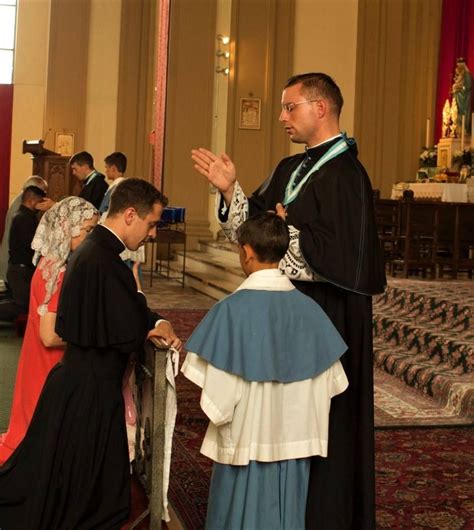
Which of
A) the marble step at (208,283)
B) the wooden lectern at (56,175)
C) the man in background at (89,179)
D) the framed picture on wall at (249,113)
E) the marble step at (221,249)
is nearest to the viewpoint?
the man in background at (89,179)

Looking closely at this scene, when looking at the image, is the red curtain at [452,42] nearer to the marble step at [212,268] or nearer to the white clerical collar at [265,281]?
the marble step at [212,268]

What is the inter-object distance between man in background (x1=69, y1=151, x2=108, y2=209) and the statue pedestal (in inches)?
256

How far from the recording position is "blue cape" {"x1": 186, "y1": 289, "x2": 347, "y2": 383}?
311 centimetres

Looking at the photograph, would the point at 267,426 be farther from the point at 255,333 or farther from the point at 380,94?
the point at 380,94

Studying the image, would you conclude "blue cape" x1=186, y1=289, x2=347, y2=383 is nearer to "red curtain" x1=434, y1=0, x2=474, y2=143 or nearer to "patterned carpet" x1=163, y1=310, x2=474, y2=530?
"patterned carpet" x1=163, y1=310, x2=474, y2=530

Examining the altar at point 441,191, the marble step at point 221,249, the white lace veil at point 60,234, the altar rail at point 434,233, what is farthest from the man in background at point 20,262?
the altar at point 441,191

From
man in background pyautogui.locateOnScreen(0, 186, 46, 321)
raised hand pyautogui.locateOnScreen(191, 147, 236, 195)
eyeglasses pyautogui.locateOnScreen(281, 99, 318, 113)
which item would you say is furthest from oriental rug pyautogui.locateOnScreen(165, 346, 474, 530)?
man in background pyautogui.locateOnScreen(0, 186, 46, 321)

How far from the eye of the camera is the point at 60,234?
4.39 meters

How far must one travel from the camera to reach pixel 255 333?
10.3 ft

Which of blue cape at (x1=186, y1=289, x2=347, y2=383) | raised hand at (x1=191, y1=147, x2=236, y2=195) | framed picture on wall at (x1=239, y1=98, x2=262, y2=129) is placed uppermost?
framed picture on wall at (x1=239, y1=98, x2=262, y2=129)

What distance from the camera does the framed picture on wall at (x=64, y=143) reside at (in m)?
16.5

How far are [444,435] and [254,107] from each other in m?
10.8

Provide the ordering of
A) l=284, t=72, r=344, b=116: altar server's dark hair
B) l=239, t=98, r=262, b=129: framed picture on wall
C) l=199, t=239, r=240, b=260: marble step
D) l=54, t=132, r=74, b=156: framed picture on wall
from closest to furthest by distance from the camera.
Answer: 1. l=284, t=72, r=344, b=116: altar server's dark hair
2. l=199, t=239, r=240, b=260: marble step
3. l=239, t=98, r=262, b=129: framed picture on wall
4. l=54, t=132, r=74, b=156: framed picture on wall

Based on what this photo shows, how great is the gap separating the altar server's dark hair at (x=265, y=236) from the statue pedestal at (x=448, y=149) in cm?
1173
